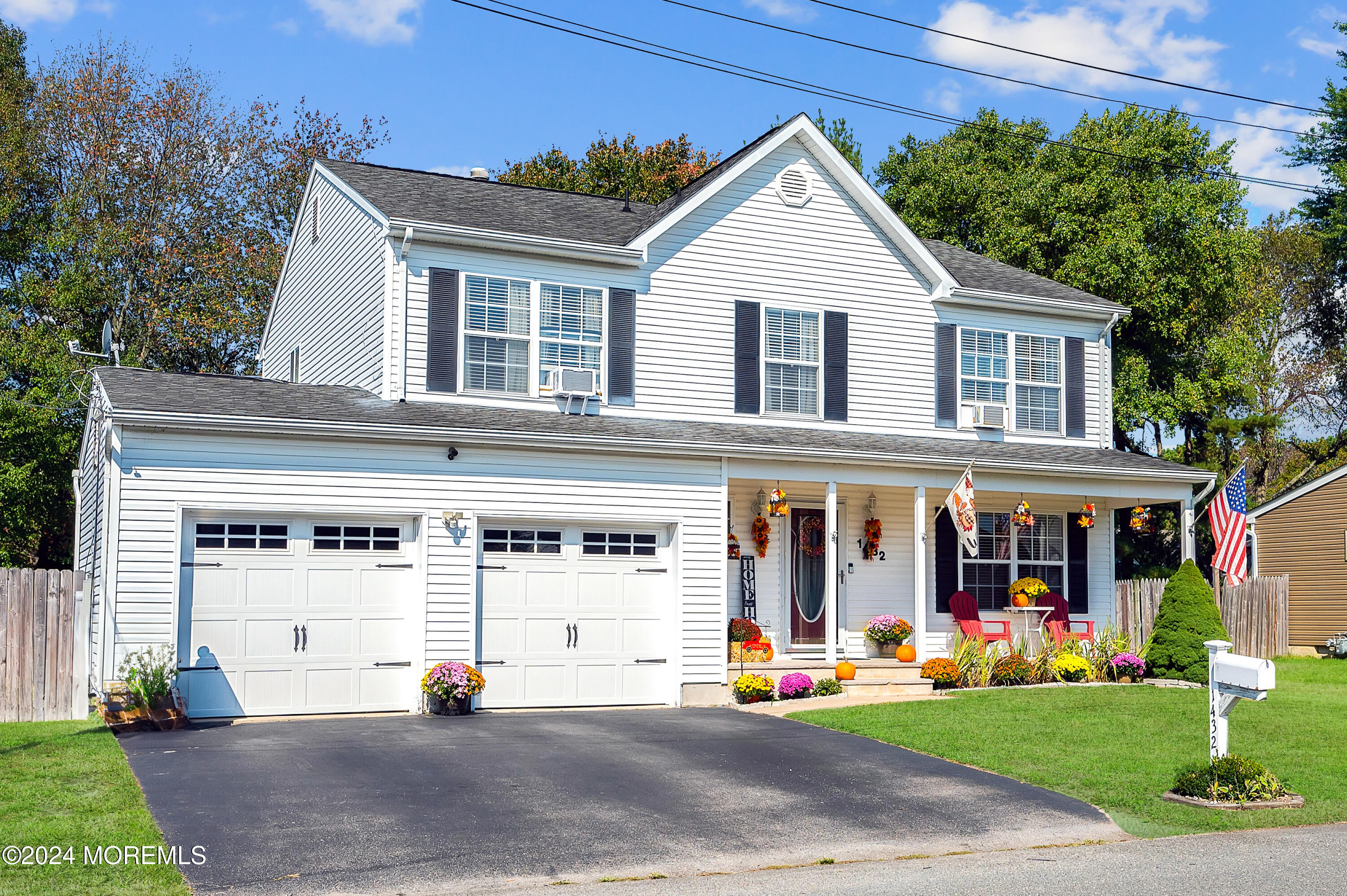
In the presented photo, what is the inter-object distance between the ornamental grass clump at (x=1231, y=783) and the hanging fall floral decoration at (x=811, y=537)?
28.8 feet

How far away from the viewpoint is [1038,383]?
66.8ft

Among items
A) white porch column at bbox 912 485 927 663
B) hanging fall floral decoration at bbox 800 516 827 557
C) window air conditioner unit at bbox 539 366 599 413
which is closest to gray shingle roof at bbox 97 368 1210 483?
window air conditioner unit at bbox 539 366 599 413

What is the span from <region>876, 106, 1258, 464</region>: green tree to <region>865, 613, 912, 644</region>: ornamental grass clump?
14486mm

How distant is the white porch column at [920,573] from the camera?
1761 cm

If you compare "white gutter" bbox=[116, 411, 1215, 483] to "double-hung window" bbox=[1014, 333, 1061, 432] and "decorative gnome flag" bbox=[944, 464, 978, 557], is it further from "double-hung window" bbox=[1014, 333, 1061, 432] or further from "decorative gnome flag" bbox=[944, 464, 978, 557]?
"double-hung window" bbox=[1014, 333, 1061, 432]

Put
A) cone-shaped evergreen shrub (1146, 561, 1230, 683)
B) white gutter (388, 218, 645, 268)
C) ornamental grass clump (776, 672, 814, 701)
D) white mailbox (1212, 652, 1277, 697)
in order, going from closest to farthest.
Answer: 1. white mailbox (1212, 652, 1277, 697)
2. ornamental grass clump (776, 672, 814, 701)
3. white gutter (388, 218, 645, 268)
4. cone-shaped evergreen shrub (1146, 561, 1230, 683)

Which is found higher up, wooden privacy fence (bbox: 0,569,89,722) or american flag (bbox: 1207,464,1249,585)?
american flag (bbox: 1207,464,1249,585)

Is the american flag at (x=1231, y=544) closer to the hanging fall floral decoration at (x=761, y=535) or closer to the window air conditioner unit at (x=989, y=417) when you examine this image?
the window air conditioner unit at (x=989, y=417)

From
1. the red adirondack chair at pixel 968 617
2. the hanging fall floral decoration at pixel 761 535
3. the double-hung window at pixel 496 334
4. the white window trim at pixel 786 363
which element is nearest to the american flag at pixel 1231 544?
the red adirondack chair at pixel 968 617

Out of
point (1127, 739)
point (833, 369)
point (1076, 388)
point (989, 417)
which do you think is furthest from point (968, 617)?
point (1127, 739)

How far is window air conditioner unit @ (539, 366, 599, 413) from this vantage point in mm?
16703

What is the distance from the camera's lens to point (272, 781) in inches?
389

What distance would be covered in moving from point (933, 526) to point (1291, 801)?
9373 millimetres

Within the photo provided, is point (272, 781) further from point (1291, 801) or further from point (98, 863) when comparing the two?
point (1291, 801)
